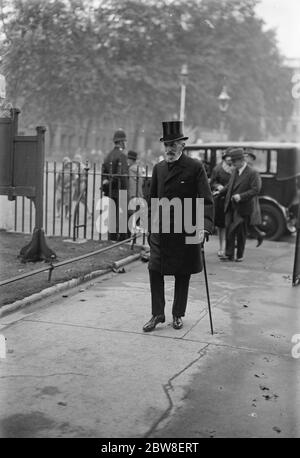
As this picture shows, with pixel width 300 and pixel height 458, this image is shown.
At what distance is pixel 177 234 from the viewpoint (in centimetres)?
580

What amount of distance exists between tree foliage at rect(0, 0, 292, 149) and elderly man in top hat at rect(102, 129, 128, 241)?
9.98 metres

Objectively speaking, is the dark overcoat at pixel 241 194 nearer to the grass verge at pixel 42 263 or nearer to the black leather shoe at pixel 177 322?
the grass verge at pixel 42 263

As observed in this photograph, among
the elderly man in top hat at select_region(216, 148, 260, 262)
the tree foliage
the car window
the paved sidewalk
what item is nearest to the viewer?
the paved sidewalk

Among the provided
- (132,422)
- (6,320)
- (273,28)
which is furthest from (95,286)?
(273,28)

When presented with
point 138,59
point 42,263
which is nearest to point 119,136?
point 42,263

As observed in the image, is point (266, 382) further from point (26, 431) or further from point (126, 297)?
point (126, 297)

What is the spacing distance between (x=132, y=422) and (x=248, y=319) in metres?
2.90

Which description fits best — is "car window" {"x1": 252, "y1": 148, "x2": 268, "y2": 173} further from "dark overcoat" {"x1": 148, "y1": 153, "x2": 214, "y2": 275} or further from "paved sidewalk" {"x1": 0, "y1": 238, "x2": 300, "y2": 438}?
"dark overcoat" {"x1": 148, "y1": 153, "x2": 214, "y2": 275}

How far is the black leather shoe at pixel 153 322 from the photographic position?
18.9 ft

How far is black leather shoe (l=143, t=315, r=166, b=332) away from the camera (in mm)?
5754

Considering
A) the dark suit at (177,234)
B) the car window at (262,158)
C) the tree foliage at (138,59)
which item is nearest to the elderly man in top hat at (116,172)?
the car window at (262,158)

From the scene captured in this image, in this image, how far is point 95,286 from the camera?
7746 mm

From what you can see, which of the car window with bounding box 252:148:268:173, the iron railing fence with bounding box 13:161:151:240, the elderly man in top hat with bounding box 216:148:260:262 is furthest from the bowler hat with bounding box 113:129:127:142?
the car window with bounding box 252:148:268:173

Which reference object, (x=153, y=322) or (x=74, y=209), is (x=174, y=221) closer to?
(x=153, y=322)
